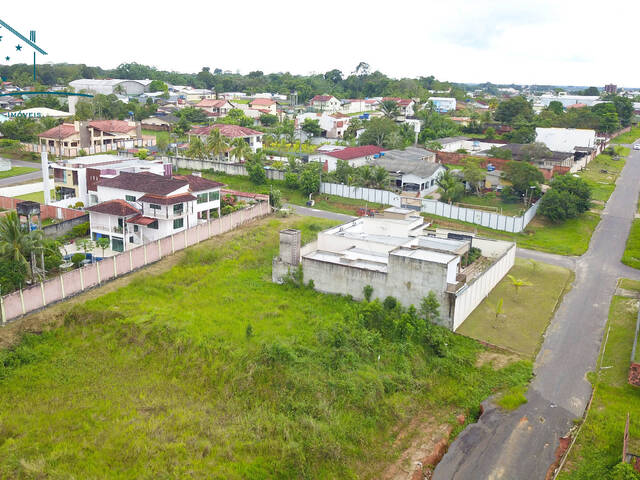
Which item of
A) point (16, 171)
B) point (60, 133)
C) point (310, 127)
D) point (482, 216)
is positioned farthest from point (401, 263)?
point (310, 127)

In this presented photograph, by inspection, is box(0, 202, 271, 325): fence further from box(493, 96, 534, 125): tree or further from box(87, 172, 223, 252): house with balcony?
box(493, 96, 534, 125): tree

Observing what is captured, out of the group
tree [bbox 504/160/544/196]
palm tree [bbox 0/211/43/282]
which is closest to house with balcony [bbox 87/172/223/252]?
palm tree [bbox 0/211/43/282]

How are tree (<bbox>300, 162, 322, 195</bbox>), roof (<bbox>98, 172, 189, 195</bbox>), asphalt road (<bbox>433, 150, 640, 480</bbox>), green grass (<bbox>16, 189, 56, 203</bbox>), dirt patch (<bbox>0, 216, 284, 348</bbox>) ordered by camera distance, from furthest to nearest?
tree (<bbox>300, 162, 322, 195</bbox>), green grass (<bbox>16, 189, 56, 203</bbox>), roof (<bbox>98, 172, 189, 195</bbox>), dirt patch (<bbox>0, 216, 284, 348</bbox>), asphalt road (<bbox>433, 150, 640, 480</bbox>)

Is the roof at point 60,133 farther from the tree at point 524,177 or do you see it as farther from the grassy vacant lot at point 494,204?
the tree at point 524,177

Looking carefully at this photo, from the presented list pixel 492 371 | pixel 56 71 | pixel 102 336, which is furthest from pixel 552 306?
pixel 56 71

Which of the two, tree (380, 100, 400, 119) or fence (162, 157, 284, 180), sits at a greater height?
tree (380, 100, 400, 119)

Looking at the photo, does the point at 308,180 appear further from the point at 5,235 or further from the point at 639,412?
the point at 639,412
